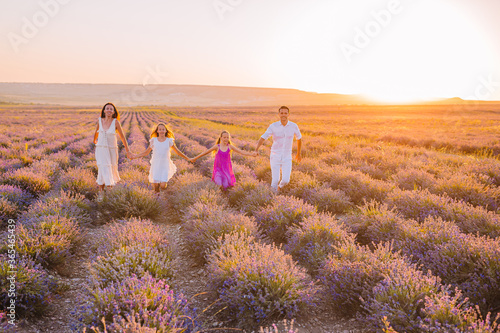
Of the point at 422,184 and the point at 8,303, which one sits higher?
the point at 422,184

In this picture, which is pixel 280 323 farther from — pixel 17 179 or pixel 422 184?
pixel 17 179

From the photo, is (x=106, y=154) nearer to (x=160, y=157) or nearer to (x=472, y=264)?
(x=160, y=157)

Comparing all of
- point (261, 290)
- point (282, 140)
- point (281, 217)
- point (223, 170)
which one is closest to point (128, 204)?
point (223, 170)

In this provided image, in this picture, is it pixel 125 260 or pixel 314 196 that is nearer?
pixel 125 260

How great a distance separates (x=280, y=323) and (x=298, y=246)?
4.22ft

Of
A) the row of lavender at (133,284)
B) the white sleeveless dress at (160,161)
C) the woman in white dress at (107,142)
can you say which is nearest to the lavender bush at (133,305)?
the row of lavender at (133,284)

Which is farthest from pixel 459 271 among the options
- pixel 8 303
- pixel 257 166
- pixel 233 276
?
pixel 257 166

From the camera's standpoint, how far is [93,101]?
192 meters

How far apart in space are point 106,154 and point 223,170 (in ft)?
8.25

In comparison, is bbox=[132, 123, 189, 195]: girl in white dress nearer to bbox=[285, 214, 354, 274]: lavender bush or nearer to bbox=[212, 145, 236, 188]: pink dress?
bbox=[212, 145, 236, 188]: pink dress

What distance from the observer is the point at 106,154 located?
582 cm

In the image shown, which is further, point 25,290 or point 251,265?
point 251,265

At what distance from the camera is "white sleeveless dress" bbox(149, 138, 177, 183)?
6.35 m

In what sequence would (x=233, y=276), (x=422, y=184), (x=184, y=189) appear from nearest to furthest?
(x=233, y=276), (x=184, y=189), (x=422, y=184)
